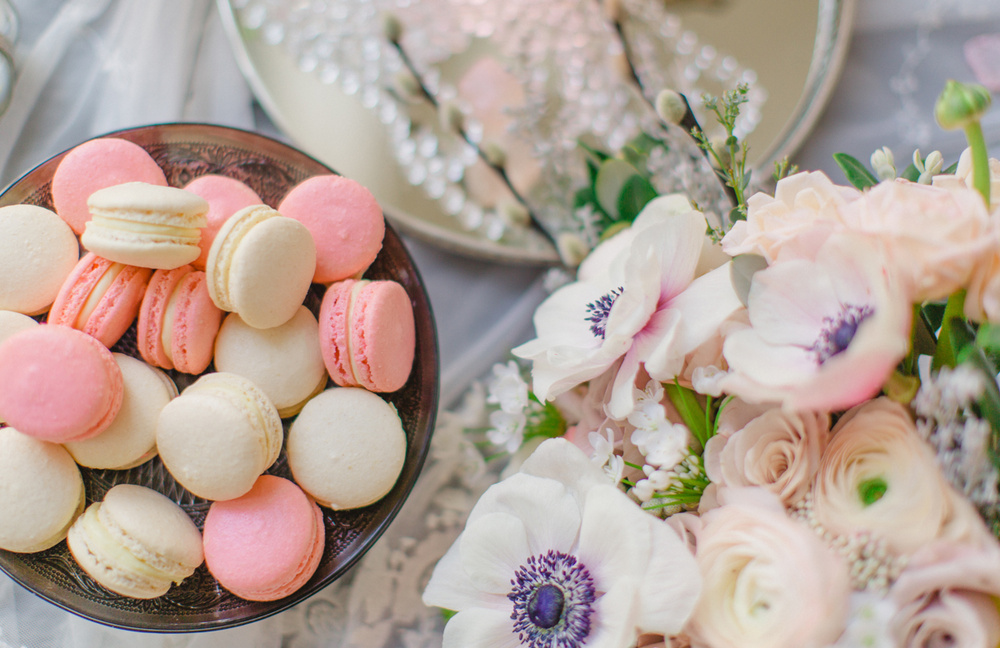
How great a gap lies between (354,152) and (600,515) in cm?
57

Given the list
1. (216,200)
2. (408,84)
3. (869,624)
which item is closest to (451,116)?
(408,84)

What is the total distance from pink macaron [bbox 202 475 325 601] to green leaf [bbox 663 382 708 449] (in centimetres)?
32

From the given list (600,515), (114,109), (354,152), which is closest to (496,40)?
(354,152)

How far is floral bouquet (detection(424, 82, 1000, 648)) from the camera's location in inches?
12.3

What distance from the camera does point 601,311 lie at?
0.48m

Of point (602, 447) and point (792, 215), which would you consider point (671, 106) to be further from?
point (602, 447)

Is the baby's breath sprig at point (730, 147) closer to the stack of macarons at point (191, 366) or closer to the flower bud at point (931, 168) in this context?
the flower bud at point (931, 168)

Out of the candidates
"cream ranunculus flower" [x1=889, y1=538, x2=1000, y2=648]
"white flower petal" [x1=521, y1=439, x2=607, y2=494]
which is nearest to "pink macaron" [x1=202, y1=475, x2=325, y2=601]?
"white flower petal" [x1=521, y1=439, x2=607, y2=494]

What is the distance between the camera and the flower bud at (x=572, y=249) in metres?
0.72

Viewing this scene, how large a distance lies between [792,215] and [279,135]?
2.18 ft

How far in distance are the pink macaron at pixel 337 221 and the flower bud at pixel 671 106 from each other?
255 mm

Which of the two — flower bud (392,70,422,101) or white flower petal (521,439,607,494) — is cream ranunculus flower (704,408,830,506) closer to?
white flower petal (521,439,607,494)

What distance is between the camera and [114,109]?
2.46ft

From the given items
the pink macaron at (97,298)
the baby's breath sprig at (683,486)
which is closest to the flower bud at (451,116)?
the pink macaron at (97,298)
